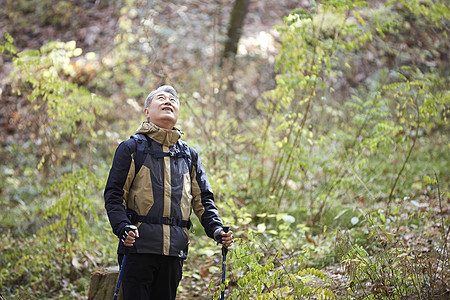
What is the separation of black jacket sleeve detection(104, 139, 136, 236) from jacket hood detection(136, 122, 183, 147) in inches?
5.9

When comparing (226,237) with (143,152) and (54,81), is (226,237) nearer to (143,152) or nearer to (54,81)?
(143,152)

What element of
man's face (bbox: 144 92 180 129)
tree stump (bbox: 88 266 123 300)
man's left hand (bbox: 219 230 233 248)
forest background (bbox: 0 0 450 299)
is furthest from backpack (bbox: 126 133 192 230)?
tree stump (bbox: 88 266 123 300)

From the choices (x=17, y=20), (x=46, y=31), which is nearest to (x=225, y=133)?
(x=46, y=31)

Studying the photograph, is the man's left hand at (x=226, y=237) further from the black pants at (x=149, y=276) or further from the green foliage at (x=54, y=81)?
the green foliage at (x=54, y=81)

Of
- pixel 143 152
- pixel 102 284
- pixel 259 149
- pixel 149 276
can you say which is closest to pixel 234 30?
pixel 259 149

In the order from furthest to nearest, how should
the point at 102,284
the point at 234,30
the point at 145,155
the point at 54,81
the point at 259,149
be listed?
the point at 234,30 < the point at 259,149 < the point at 54,81 < the point at 102,284 < the point at 145,155

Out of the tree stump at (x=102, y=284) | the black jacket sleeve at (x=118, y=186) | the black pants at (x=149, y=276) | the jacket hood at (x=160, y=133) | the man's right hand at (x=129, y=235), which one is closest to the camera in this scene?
the man's right hand at (x=129, y=235)

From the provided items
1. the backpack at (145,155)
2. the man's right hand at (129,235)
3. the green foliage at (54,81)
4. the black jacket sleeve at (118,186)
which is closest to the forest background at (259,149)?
the green foliage at (54,81)

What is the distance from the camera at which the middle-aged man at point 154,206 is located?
2947mm

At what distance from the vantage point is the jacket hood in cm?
314

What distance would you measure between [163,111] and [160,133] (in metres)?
0.18

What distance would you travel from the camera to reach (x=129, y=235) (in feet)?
9.04

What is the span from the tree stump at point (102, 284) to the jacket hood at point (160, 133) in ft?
4.77

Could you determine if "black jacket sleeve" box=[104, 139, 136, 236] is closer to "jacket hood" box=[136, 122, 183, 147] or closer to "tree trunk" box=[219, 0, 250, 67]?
"jacket hood" box=[136, 122, 183, 147]
